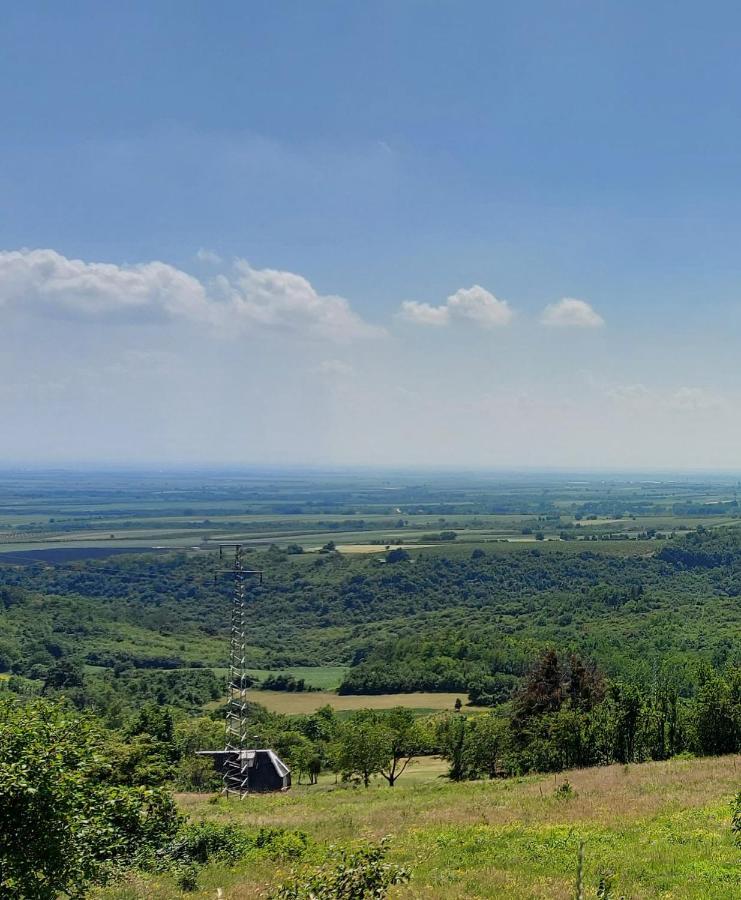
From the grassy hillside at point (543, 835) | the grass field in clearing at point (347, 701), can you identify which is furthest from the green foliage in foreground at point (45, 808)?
the grass field in clearing at point (347, 701)

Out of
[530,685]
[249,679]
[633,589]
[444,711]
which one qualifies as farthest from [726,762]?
[633,589]

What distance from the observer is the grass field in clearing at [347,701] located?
Result: 95688 mm

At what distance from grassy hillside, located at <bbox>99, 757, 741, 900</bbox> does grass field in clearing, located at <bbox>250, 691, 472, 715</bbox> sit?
63.0 meters

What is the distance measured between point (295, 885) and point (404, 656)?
11821cm

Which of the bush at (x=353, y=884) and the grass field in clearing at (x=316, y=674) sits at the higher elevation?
the bush at (x=353, y=884)

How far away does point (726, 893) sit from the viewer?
1489 cm

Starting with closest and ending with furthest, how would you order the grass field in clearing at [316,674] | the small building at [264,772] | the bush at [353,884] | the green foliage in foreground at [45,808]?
the bush at [353,884] → the green foliage in foreground at [45,808] → the small building at [264,772] → the grass field in clearing at [316,674]

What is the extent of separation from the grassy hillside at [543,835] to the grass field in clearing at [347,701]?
63.0m

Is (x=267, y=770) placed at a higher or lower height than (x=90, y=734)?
lower

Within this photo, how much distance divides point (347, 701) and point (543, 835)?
83.7 meters

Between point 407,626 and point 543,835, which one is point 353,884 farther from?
point 407,626

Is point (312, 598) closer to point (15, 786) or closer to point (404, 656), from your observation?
point (404, 656)

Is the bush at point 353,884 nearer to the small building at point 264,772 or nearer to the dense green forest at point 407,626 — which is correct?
the small building at point 264,772

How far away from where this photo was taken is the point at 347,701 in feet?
330
